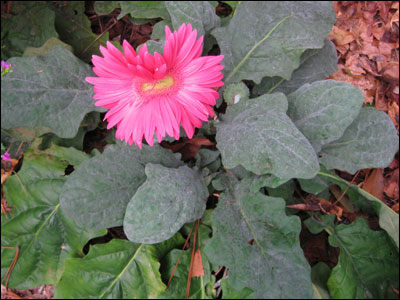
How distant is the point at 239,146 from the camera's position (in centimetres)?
151

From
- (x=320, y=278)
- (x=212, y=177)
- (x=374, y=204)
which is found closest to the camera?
(x=374, y=204)

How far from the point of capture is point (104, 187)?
1665 mm

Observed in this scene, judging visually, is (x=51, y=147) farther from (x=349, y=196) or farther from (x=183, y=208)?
(x=349, y=196)

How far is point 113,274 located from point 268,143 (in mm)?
1071

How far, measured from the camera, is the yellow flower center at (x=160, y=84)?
132 centimetres

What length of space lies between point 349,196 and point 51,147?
1666 millimetres

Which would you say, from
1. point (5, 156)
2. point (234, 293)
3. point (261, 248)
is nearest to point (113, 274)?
point (234, 293)

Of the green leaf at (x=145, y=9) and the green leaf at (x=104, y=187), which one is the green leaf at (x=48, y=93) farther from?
the green leaf at (x=145, y=9)

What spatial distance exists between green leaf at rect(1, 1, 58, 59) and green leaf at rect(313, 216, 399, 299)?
200 cm

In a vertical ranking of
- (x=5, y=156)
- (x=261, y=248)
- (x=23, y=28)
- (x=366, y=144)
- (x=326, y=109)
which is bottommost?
(x=261, y=248)

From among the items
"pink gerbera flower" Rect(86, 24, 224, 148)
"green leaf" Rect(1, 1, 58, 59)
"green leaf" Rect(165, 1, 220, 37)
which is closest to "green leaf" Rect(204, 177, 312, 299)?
"pink gerbera flower" Rect(86, 24, 224, 148)

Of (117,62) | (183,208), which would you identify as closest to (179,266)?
(183,208)

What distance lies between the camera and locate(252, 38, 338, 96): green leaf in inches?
72.7

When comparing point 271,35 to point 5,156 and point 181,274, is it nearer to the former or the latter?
point 181,274
